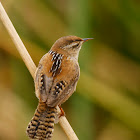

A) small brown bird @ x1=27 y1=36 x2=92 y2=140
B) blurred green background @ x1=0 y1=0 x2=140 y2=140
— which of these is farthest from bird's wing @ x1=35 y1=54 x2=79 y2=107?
blurred green background @ x1=0 y1=0 x2=140 y2=140

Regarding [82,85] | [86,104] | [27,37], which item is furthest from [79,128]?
[27,37]

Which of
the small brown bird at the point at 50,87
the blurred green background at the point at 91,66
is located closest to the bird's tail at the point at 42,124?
the small brown bird at the point at 50,87

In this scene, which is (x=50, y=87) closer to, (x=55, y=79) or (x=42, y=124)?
(x=55, y=79)

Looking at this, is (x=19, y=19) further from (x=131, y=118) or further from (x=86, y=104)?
(x=131, y=118)

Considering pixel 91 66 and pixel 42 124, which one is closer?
pixel 42 124

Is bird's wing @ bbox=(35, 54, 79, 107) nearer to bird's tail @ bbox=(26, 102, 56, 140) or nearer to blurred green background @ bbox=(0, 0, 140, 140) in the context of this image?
bird's tail @ bbox=(26, 102, 56, 140)

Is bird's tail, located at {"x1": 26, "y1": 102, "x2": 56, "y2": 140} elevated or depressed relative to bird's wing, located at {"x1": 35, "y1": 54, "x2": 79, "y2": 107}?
depressed

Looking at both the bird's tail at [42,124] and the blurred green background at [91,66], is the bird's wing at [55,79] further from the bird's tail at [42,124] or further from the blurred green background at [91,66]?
the blurred green background at [91,66]

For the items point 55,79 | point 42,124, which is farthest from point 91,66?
point 42,124
